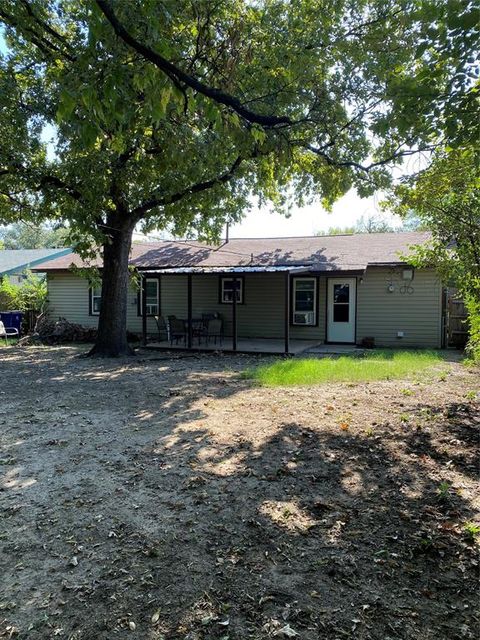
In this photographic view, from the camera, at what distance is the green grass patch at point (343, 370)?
8570 millimetres

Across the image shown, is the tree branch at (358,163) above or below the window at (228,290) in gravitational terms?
above

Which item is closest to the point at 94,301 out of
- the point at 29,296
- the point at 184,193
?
the point at 29,296

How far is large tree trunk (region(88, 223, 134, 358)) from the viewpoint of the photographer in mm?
12273

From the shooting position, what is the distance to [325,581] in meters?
2.61

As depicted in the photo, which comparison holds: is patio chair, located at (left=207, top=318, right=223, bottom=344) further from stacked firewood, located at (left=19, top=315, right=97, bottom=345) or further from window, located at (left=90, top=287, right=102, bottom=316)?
window, located at (left=90, top=287, right=102, bottom=316)

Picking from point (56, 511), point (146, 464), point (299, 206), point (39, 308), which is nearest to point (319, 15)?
point (299, 206)

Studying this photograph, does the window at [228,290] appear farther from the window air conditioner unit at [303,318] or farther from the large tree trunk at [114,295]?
the large tree trunk at [114,295]

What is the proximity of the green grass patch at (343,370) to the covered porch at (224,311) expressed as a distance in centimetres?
357

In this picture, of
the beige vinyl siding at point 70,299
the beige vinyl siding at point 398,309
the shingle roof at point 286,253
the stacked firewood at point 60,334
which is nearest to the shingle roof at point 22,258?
the beige vinyl siding at point 70,299

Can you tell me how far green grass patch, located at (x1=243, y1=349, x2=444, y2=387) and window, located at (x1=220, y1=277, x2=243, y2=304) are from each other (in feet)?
20.3

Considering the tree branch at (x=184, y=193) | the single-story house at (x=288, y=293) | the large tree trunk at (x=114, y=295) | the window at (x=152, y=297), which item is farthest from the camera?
the window at (x=152, y=297)

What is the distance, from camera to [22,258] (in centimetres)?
3322

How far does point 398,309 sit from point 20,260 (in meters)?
27.2

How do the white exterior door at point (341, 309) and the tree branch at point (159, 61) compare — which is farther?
the white exterior door at point (341, 309)
